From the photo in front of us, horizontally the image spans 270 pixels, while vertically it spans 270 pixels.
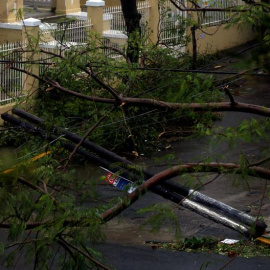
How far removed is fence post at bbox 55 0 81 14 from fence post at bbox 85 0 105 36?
3.41m

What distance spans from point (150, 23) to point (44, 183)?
14.8 metres

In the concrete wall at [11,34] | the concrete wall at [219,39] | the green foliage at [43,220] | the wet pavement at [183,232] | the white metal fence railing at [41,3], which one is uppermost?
the white metal fence railing at [41,3]

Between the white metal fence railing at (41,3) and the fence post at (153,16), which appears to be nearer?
the fence post at (153,16)

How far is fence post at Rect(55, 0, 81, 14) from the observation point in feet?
71.6

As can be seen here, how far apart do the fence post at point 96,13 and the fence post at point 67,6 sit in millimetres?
3406

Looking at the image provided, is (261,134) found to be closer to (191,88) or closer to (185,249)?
(191,88)

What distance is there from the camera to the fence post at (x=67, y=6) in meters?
21.8

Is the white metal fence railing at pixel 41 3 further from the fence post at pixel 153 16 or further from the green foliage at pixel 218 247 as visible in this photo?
the green foliage at pixel 218 247

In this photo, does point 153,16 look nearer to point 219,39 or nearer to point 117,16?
point 117,16

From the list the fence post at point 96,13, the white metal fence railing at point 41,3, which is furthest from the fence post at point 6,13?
the white metal fence railing at point 41,3

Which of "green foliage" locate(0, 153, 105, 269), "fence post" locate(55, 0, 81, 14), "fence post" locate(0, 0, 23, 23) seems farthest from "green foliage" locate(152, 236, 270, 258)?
"fence post" locate(55, 0, 81, 14)

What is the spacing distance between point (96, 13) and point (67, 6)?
3651mm

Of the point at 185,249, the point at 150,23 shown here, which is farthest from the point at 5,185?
the point at 150,23

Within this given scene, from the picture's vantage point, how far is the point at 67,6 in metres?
21.9
